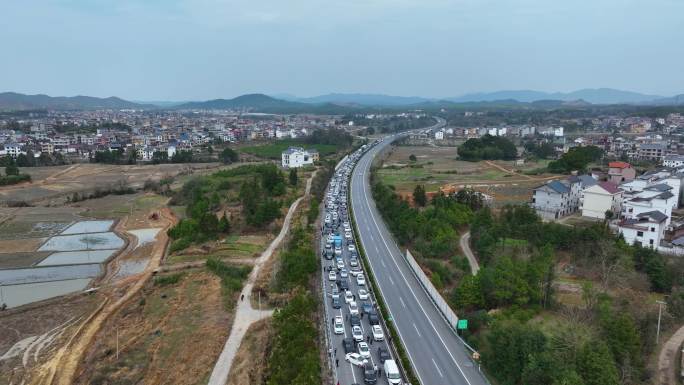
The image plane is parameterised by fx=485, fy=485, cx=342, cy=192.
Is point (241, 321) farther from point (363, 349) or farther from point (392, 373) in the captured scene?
point (392, 373)

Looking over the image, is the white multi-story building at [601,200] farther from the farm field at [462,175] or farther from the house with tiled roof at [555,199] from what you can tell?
the farm field at [462,175]

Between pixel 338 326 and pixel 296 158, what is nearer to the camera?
pixel 338 326

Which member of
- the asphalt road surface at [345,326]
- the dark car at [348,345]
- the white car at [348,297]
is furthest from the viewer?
the white car at [348,297]

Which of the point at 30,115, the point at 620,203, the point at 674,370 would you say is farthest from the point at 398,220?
the point at 30,115

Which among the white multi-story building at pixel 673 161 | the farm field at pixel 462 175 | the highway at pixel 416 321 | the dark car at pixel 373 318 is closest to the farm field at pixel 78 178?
the farm field at pixel 462 175

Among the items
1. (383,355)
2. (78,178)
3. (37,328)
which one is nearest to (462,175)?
(383,355)

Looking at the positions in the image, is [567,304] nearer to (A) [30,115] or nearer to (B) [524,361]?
(B) [524,361]

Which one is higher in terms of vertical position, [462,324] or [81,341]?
[462,324]
